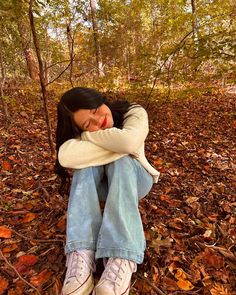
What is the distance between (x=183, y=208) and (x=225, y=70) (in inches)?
102

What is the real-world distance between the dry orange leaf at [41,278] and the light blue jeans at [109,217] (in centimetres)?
25

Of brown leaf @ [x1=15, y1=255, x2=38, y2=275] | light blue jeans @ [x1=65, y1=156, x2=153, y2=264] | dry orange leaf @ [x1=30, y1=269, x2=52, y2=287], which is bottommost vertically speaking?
dry orange leaf @ [x1=30, y1=269, x2=52, y2=287]

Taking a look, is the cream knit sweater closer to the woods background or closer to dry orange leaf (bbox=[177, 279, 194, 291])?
the woods background

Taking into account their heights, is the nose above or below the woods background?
above

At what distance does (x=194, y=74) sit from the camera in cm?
446

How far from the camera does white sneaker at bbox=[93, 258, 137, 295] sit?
1418mm

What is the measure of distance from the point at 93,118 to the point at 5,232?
3.62 ft

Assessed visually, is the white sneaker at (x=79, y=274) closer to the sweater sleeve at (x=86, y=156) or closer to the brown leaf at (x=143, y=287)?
the brown leaf at (x=143, y=287)

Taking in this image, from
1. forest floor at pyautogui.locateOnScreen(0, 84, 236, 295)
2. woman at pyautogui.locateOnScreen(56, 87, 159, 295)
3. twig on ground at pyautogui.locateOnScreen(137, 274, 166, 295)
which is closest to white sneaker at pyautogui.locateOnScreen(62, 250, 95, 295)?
woman at pyautogui.locateOnScreen(56, 87, 159, 295)

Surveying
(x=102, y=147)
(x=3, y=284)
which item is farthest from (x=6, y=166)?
(x=102, y=147)

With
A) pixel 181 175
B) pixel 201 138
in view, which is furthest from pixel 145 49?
pixel 181 175

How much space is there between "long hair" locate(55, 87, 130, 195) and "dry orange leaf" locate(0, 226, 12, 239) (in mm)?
575

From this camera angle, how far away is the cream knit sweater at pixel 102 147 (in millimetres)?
1744

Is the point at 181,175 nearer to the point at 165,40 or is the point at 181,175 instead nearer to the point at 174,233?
the point at 174,233
